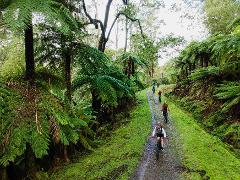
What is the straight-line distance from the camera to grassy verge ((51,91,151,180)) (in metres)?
12.4

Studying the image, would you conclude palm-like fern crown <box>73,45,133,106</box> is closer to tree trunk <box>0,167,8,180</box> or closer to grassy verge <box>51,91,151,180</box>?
grassy verge <box>51,91,151,180</box>

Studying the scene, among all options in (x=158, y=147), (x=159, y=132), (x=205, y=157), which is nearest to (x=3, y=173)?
(x=158, y=147)

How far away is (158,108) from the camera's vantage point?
1111 inches

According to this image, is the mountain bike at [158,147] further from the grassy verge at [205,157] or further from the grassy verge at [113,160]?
the grassy verge at [205,157]

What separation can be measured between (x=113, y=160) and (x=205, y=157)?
3736 millimetres

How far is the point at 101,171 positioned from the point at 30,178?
268 centimetres

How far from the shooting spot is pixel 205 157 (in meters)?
13.8

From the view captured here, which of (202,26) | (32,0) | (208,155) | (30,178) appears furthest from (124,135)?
(202,26)

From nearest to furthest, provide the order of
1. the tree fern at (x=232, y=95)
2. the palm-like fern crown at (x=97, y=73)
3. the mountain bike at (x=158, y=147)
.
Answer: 1. the palm-like fern crown at (x=97, y=73)
2. the mountain bike at (x=158, y=147)
3. the tree fern at (x=232, y=95)

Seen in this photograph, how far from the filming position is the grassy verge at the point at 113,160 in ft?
40.7

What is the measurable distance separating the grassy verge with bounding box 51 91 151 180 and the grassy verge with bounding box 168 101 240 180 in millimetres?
2041

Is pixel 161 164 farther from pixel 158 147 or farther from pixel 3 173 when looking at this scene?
pixel 3 173

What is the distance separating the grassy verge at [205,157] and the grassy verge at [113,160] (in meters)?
2.04

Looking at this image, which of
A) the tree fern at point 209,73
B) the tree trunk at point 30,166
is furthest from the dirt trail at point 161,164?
the tree fern at point 209,73
